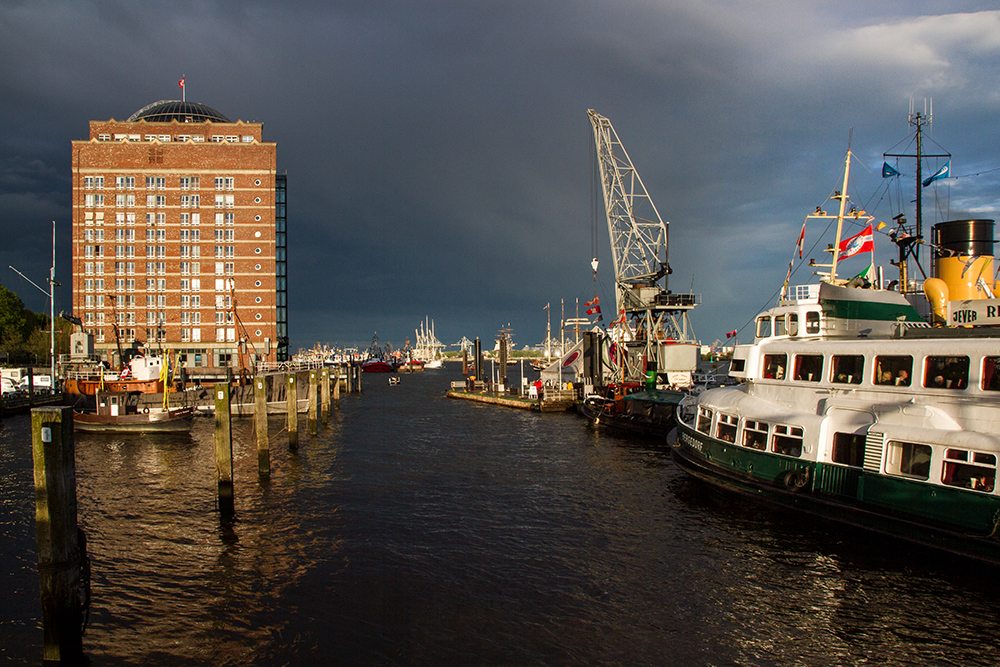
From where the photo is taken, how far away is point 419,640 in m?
15.4

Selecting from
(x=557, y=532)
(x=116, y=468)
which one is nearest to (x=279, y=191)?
(x=116, y=468)

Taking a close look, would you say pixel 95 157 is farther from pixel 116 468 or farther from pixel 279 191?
pixel 116 468

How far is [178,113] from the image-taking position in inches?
4373

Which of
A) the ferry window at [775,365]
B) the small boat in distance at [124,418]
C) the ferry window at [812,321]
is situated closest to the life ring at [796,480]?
the ferry window at [775,365]

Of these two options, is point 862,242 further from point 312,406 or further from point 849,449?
point 312,406

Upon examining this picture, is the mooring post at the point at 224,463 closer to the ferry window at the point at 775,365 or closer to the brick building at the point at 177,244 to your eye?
the ferry window at the point at 775,365

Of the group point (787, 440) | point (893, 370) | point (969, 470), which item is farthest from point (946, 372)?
point (787, 440)

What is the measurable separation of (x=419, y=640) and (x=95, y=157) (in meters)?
116

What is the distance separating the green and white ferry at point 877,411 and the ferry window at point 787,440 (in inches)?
2.0

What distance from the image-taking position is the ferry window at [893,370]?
2078 centimetres

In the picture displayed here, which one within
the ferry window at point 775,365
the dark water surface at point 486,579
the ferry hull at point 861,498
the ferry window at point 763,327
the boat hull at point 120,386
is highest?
the ferry window at point 763,327

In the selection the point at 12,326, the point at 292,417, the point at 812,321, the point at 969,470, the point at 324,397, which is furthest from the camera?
the point at 12,326

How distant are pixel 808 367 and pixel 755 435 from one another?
3586 mm

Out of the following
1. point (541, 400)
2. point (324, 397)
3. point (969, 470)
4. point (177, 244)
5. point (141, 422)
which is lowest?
point (541, 400)
